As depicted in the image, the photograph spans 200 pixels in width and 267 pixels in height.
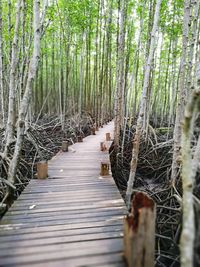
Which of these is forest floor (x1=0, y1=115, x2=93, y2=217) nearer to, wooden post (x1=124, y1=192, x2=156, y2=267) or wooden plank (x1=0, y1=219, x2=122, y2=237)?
wooden plank (x1=0, y1=219, x2=122, y2=237)

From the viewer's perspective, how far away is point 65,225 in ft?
8.30

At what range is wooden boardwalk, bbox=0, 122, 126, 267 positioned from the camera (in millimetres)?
1988

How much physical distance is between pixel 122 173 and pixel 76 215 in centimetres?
356

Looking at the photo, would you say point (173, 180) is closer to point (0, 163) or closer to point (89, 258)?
point (89, 258)

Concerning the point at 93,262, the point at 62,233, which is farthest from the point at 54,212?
the point at 93,262

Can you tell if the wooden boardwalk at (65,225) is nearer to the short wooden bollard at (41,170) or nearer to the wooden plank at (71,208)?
the wooden plank at (71,208)

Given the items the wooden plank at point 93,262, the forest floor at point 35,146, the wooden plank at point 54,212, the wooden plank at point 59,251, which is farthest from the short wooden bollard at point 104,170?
the wooden plank at point 93,262

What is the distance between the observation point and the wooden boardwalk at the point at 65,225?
1988 millimetres

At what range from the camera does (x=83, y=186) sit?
12.3ft

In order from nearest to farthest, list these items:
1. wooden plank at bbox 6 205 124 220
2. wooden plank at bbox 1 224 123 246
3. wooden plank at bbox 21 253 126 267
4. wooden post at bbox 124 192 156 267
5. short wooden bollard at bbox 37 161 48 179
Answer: wooden post at bbox 124 192 156 267, wooden plank at bbox 21 253 126 267, wooden plank at bbox 1 224 123 246, wooden plank at bbox 6 205 124 220, short wooden bollard at bbox 37 161 48 179

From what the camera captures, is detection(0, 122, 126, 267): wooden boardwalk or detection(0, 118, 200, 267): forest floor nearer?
detection(0, 122, 126, 267): wooden boardwalk

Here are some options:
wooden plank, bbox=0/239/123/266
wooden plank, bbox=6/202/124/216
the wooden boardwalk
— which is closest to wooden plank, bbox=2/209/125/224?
the wooden boardwalk

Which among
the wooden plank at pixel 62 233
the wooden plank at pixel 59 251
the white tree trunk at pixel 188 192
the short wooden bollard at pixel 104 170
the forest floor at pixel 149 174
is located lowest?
the forest floor at pixel 149 174

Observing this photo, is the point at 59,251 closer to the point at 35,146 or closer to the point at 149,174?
the point at 35,146
